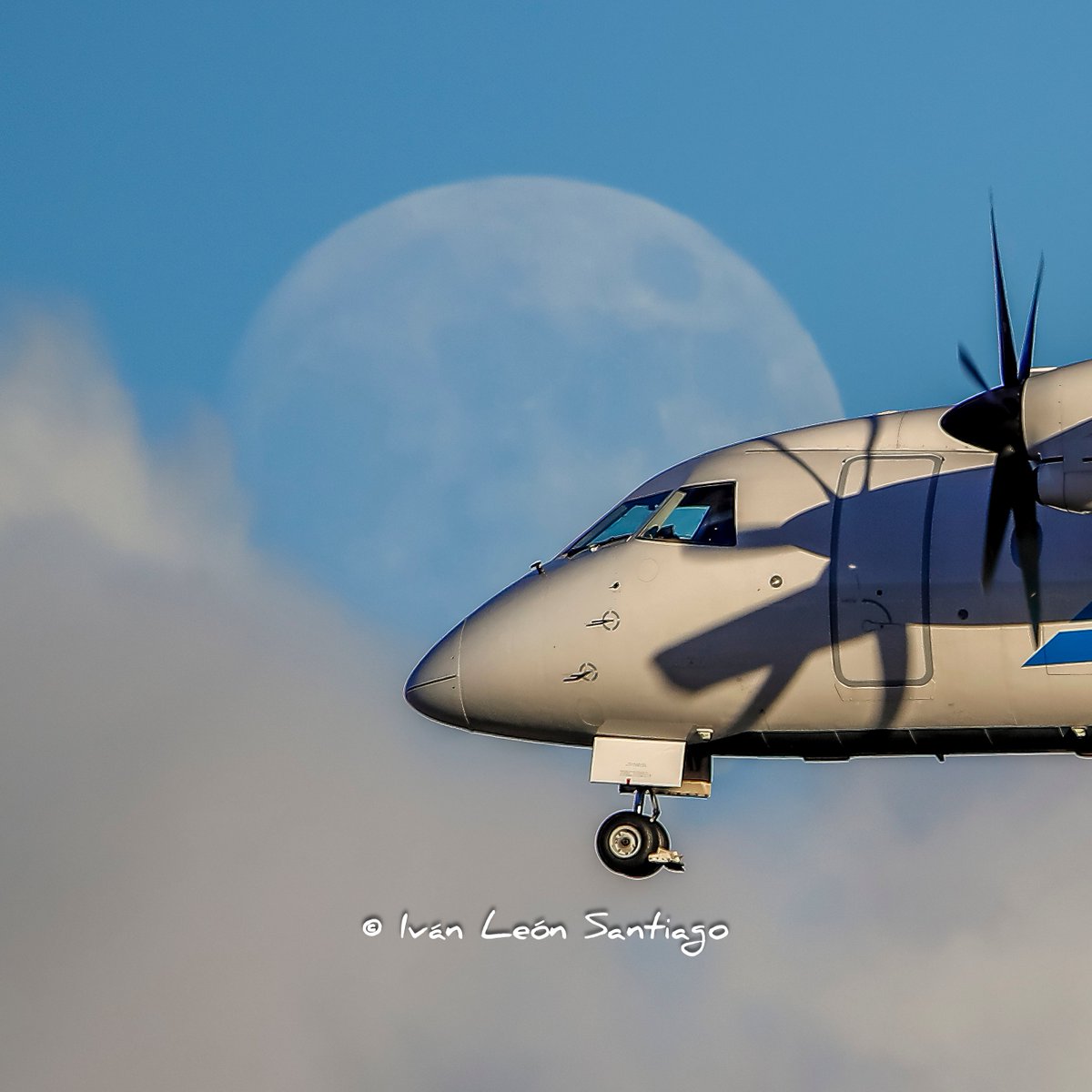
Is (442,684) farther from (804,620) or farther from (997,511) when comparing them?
(997,511)

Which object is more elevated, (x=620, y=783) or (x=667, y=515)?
(x=667, y=515)

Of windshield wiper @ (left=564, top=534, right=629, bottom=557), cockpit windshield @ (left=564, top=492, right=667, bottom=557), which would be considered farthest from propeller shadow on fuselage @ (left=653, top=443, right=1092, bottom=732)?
windshield wiper @ (left=564, top=534, right=629, bottom=557)

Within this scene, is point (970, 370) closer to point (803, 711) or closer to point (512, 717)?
point (803, 711)

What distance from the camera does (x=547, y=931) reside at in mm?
27953

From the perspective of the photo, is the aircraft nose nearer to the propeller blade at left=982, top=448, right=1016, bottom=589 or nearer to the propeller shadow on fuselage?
the propeller shadow on fuselage

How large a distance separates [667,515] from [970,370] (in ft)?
15.2

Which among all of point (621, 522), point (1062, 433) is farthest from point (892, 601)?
point (621, 522)

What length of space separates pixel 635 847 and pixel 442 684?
321cm

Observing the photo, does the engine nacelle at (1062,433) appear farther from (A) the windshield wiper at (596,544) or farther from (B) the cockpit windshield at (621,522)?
(A) the windshield wiper at (596,544)

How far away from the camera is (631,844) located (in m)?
26.7

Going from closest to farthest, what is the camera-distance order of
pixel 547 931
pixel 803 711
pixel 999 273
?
pixel 999 273 → pixel 803 711 → pixel 547 931

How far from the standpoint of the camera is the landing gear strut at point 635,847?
2669 centimetres

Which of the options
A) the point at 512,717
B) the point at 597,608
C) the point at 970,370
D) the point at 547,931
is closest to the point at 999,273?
the point at 970,370

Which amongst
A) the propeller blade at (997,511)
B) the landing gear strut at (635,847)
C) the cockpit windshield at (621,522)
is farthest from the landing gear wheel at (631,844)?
the propeller blade at (997,511)
